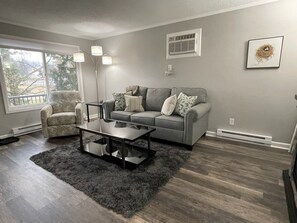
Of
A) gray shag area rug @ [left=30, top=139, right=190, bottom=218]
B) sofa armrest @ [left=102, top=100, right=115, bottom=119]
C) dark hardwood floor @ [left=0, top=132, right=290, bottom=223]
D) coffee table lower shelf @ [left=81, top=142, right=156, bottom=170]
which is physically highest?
sofa armrest @ [left=102, top=100, right=115, bottom=119]

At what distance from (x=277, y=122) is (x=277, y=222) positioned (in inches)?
71.3

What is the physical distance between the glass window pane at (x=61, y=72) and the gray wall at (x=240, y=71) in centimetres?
214

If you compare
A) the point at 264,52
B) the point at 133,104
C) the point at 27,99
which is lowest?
the point at 133,104

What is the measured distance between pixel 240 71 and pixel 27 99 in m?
4.44

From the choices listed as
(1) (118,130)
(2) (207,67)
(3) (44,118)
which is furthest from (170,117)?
(3) (44,118)

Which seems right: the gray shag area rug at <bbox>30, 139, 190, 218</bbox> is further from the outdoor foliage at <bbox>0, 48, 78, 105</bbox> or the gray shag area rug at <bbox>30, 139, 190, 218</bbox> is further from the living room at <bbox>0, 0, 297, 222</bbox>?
the outdoor foliage at <bbox>0, 48, 78, 105</bbox>

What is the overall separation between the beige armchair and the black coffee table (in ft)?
2.45

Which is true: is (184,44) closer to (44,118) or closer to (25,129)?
(44,118)

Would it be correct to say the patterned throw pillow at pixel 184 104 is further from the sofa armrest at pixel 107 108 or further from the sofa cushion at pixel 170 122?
the sofa armrest at pixel 107 108

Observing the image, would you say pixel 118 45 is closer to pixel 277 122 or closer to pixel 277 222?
pixel 277 122

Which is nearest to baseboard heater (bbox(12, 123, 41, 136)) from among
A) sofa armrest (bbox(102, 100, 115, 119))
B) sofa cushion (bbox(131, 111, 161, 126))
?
sofa armrest (bbox(102, 100, 115, 119))

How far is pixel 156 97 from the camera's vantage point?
3.45 meters

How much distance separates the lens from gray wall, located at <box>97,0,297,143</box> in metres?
2.46

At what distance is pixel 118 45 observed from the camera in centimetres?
425
